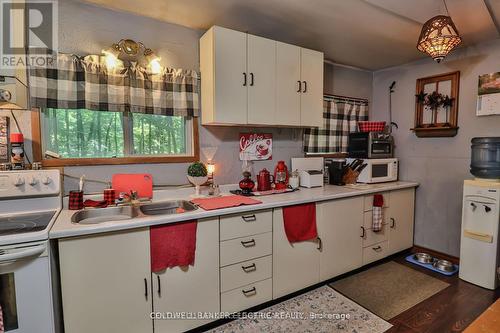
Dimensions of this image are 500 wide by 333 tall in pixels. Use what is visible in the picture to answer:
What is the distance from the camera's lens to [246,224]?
6.33 feet

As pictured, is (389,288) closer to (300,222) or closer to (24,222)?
(300,222)

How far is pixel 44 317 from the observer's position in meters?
1.30

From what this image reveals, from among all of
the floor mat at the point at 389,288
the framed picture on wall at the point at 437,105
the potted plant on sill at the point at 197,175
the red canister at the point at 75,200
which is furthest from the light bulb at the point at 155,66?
the framed picture on wall at the point at 437,105

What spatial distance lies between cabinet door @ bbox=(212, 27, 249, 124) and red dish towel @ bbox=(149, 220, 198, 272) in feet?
3.01

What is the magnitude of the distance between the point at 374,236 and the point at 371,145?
41.7 inches

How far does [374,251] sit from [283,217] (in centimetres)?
133

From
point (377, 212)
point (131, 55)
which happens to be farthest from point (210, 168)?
point (377, 212)

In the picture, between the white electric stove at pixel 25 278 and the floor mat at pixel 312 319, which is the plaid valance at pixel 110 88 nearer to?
the white electric stove at pixel 25 278

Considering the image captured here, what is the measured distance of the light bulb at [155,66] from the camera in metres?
2.11

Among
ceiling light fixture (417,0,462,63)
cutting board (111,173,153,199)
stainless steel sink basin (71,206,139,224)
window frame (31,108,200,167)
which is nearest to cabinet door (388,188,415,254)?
ceiling light fixture (417,0,462,63)

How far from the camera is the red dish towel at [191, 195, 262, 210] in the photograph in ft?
6.09

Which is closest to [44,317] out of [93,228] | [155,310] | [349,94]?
[93,228]

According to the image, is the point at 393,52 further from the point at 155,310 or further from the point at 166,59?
the point at 155,310

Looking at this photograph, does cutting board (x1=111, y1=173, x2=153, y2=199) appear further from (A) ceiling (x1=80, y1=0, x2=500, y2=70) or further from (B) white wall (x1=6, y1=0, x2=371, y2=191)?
(A) ceiling (x1=80, y1=0, x2=500, y2=70)
